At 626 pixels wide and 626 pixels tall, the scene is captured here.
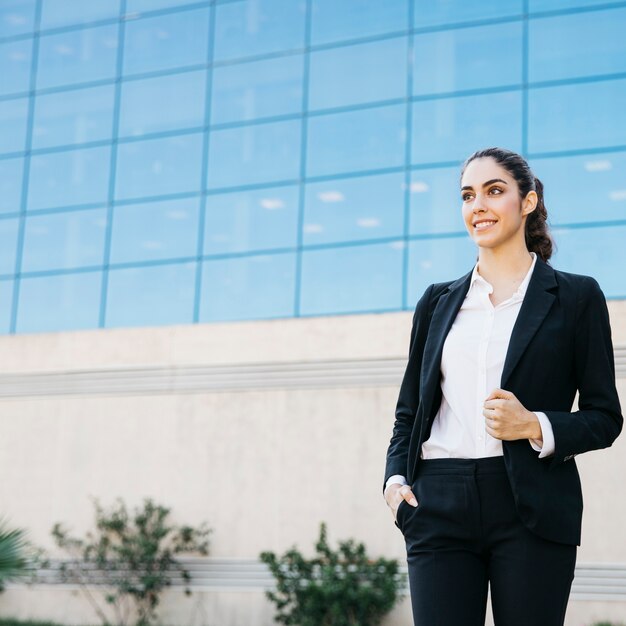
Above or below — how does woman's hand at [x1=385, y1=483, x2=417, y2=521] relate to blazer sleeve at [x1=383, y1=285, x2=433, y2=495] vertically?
below

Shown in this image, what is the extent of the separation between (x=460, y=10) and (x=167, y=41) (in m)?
4.44

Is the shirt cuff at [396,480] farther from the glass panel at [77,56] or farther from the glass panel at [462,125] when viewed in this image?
the glass panel at [77,56]

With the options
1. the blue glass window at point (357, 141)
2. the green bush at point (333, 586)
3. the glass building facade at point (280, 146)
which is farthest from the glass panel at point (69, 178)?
the green bush at point (333, 586)

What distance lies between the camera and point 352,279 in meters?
13.9

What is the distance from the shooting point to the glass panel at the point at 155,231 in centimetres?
1509

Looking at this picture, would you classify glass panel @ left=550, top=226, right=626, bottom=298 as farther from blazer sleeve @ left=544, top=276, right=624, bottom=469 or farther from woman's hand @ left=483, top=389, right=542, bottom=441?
woman's hand @ left=483, top=389, right=542, bottom=441

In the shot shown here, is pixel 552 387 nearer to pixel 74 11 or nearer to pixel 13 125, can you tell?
pixel 13 125

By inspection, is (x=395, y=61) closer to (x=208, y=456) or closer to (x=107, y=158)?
(x=107, y=158)

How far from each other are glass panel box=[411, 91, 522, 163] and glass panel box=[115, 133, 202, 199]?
3243mm

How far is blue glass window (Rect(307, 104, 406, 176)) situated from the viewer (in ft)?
47.0

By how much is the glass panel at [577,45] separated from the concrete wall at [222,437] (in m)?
3.68

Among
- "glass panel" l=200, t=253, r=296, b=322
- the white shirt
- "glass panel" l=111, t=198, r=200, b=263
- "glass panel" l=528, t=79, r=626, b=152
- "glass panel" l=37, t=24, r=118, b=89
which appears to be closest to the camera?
the white shirt

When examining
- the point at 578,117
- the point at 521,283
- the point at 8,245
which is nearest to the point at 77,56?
the point at 8,245

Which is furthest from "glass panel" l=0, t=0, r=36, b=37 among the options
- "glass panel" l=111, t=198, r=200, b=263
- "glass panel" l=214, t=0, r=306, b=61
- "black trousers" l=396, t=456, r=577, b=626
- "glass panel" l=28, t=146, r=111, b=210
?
"black trousers" l=396, t=456, r=577, b=626
